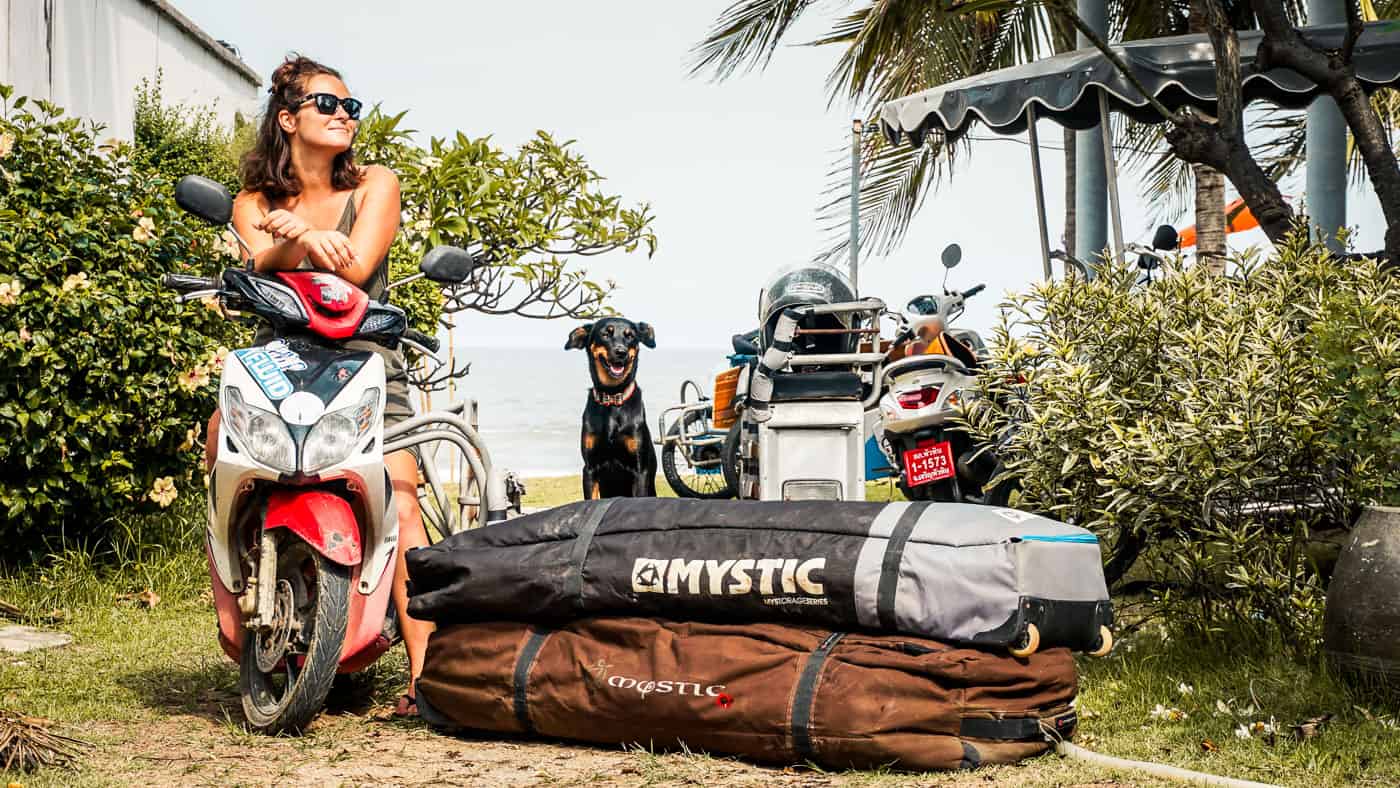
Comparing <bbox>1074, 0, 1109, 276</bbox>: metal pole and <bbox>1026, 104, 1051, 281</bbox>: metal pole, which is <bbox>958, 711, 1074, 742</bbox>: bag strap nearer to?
<bbox>1026, 104, 1051, 281</bbox>: metal pole

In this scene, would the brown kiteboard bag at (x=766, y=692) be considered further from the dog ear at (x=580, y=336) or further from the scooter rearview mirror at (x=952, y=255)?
the scooter rearview mirror at (x=952, y=255)

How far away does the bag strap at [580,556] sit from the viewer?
3.55m

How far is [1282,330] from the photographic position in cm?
Result: 402

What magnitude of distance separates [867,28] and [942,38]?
1.26 m

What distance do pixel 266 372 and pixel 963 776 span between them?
2.01m

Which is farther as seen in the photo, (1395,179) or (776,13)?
(776,13)

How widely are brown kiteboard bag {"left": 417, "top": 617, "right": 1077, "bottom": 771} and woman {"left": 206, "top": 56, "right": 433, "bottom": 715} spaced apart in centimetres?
50

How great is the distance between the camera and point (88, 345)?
5582mm

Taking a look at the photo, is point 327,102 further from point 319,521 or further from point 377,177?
point 319,521

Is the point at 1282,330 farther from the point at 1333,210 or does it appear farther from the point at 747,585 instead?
the point at 1333,210

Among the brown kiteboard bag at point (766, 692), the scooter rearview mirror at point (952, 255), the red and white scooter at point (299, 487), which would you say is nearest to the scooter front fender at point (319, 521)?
the red and white scooter at point (299, 487)

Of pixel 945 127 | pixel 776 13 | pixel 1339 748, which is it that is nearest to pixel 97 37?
pixel 776 13

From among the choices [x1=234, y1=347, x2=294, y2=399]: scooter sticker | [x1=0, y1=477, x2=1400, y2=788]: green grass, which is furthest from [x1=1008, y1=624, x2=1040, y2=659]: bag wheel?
[x1=234, y1=347, x2=294, y2=399]: scooter sticker

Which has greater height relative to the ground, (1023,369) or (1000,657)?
(1023,369)
